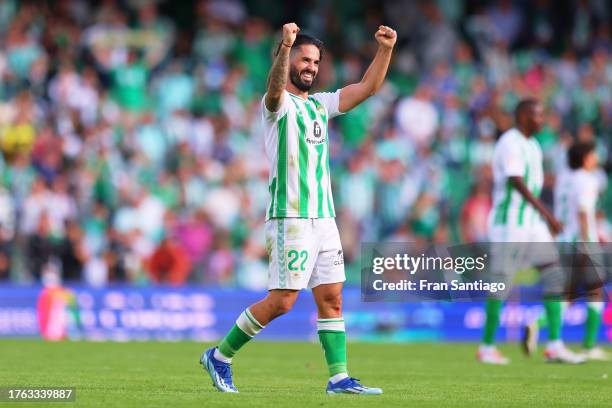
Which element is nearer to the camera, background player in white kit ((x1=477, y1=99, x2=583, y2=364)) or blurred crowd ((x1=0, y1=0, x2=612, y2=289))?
background player in white kit ((x1=477, y1=99, x2=583, y2=364))

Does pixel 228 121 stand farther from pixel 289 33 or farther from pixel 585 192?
pixel 289 33

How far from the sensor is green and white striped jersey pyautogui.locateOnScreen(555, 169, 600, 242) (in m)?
14.4

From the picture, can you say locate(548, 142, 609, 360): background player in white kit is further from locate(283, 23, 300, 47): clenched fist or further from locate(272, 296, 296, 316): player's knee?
locate(283, 23, 300, 47): clenched fist

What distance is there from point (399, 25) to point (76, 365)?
14.8m

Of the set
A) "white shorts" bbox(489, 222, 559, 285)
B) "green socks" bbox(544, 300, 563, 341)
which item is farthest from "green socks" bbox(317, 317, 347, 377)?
"green socks" bbox(544, 300, 563, 341)

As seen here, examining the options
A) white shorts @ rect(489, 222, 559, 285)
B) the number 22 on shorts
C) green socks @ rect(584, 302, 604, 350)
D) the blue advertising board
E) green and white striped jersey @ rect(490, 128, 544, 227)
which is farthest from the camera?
the blue advertising board

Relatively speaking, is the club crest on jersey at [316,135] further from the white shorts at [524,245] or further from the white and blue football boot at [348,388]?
the white shorts at [524,245]

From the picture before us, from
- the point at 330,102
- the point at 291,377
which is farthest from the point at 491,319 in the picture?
the point at 330,102

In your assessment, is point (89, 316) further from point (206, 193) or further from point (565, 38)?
point (565, 38)

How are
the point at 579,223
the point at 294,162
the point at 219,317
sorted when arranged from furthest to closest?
the point at 219,317
the point at 579,223
the point at 294,162

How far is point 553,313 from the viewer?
13.8m

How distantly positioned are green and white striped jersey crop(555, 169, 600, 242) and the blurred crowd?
5.90 metres

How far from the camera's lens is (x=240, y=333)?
9266mm

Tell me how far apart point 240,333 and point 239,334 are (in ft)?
0.04
